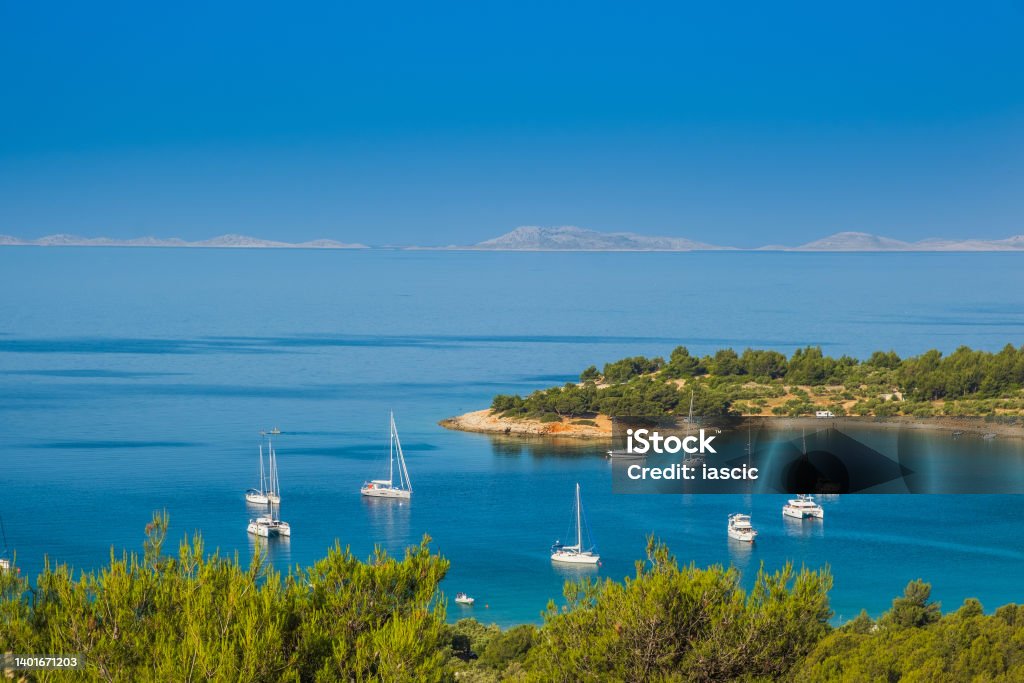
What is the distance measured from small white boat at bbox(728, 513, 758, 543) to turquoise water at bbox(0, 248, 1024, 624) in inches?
9.4

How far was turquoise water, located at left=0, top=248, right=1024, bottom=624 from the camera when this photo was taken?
738 inches

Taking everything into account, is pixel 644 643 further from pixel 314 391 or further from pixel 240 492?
pixel 314 391

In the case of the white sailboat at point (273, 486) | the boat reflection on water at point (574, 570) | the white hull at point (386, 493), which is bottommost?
the boat reflection on water at point (574, 570)

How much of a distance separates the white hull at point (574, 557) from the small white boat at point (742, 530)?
229cm

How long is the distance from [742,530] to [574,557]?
2.82m

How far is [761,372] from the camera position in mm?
32469

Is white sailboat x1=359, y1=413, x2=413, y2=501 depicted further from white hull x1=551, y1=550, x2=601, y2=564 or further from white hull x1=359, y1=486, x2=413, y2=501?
white hull x1=551, y1=550, x2=601, y2=564

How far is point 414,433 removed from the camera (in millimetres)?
29641

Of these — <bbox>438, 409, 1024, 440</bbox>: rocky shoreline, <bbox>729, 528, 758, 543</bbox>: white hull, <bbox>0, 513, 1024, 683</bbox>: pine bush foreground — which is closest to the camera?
<bbox>0, 513, 1024, 683</bbox>: pine bush foreground

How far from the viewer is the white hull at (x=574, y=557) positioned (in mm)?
17859

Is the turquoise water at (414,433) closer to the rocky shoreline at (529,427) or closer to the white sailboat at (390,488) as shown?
the white sailboat at (390,488)

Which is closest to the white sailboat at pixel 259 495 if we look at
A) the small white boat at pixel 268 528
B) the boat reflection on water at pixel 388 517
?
the boat reflection on water at pixel 388 517

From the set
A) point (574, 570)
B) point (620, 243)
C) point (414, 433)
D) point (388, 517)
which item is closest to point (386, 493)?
point (388, 517)

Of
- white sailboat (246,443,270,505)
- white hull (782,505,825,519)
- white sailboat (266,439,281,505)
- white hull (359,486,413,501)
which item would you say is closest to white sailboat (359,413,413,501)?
white hull (359,486,413,501)
